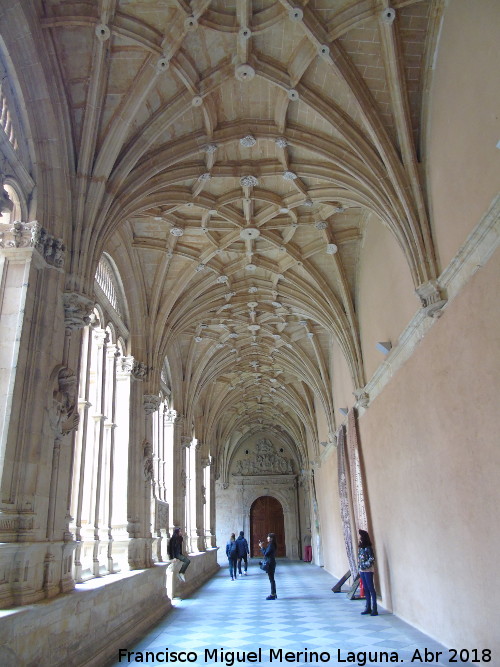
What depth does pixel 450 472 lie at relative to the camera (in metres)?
6.84

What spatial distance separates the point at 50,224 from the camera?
715 centimetres

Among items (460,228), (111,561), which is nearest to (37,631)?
(111,561)

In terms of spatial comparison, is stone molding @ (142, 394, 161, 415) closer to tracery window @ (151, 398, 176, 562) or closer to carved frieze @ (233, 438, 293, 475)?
tracery window @ (151, 398, 176, 562)

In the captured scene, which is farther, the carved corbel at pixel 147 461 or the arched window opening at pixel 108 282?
the carved corbel at pixel 147 461

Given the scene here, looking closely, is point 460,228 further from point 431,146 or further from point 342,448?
point 342,448

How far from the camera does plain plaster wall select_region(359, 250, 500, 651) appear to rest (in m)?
5.76

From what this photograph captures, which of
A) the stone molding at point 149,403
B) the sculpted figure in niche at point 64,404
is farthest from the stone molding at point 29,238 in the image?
the stone molding at point 149,403

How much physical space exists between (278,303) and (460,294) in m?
9.45

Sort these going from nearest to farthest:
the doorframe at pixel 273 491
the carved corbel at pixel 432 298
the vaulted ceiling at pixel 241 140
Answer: the carved corbel at pixel 432 298 → the vaulted ceiling at pixel 241 140 → the doorframe at pixel 273 491

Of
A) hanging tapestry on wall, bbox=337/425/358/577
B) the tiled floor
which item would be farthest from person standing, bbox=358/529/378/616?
hanging tapestry on wall, bbox=337/425/358/577

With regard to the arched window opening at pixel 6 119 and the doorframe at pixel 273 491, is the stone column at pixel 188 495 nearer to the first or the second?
the doorframe at pixel 273 491

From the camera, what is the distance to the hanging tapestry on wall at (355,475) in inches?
487

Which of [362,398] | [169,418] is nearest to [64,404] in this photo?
[362,398]

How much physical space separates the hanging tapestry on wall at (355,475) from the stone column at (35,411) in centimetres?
761
